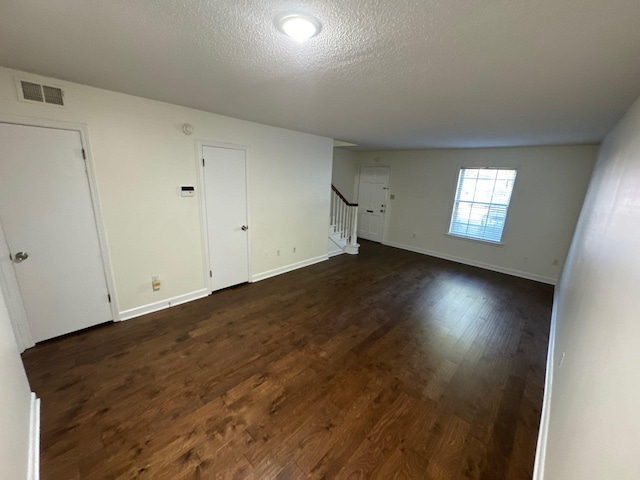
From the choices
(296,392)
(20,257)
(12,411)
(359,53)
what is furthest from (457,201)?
(20,257)

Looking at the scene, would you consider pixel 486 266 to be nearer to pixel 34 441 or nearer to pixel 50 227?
pixel 34 441

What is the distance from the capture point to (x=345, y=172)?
6812 mm

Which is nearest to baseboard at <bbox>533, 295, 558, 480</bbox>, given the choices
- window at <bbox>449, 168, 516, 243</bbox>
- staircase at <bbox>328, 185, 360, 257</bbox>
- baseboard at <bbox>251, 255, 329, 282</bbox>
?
window at <bbox>449, 168, 516, 243</bbox>

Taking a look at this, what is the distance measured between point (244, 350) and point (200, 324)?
737 mm

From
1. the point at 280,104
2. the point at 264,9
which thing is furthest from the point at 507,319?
the point at 264,9

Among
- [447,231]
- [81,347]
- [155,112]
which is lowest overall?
[81,347]

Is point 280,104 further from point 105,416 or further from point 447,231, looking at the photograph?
point 447,231

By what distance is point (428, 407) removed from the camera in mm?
1941

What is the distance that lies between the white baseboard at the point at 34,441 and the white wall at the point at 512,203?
20.4ft

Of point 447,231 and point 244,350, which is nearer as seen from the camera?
point 244,350

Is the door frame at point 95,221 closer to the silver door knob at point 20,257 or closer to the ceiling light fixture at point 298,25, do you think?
the silver door knob at point 20,257

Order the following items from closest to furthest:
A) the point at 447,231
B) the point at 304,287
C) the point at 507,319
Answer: the point at 507,319, the point at 304,287, the point at 447,231

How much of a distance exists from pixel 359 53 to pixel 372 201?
5463mm

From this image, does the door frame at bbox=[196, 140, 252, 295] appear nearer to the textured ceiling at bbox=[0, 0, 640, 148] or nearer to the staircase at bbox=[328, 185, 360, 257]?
the textured ceiling at bbox=[0, 0, 640, 148]
